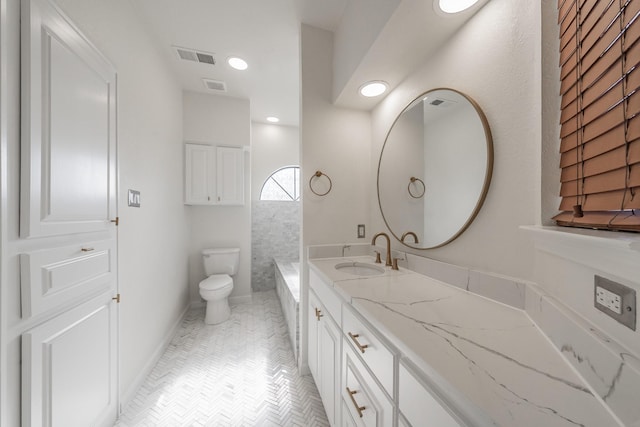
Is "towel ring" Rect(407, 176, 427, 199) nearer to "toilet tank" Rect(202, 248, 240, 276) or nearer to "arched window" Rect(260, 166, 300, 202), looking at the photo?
"toilet tank" Rect(202, 248, 240, 276)

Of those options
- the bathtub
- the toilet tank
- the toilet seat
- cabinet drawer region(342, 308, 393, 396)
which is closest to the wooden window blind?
cabinet drawer region(342, 308, 393, 396)

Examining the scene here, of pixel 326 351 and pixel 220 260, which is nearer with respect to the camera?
pixel 326 351

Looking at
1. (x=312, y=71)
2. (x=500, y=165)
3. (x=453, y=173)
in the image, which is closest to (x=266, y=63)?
(x=312, y=71)

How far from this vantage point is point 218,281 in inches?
98.8

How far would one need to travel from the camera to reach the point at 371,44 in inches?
45.2

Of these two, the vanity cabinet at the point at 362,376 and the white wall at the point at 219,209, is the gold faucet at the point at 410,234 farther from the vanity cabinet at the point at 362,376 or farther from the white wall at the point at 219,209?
the white wall at the point at 219,209

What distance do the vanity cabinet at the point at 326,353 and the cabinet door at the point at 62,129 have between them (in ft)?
4.22

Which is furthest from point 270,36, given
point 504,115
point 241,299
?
point 241,299

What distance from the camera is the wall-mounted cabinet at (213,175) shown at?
8.66 feet

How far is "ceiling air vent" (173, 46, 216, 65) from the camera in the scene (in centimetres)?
198

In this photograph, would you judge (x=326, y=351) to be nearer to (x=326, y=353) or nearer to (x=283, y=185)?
(x=326, y=353)

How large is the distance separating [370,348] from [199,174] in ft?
8.87

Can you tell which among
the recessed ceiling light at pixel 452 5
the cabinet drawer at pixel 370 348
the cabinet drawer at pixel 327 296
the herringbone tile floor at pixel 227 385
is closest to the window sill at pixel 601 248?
the cabinet drawer at pixel 370 348

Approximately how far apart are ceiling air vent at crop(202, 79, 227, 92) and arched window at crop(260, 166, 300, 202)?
142 centimetres
